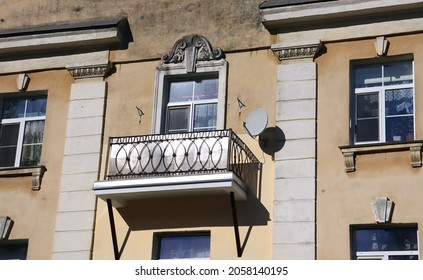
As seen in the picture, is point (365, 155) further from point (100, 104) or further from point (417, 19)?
point (100, 104)

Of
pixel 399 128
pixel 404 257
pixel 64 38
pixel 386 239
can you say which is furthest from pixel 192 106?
pixel 404 257

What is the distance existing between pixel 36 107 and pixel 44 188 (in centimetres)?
185

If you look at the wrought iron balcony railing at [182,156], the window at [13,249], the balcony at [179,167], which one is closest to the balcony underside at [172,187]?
the balcony at [179,167]

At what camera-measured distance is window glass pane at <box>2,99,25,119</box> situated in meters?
17.5

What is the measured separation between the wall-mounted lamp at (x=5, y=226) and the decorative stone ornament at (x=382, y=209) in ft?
21.4

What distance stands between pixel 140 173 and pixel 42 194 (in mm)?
2177

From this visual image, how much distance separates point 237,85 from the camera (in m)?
16.2

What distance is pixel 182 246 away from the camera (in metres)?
15.6

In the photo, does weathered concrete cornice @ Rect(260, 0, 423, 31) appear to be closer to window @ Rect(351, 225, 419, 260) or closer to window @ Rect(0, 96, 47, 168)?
window @ Rect(351, 225, 419, 260)

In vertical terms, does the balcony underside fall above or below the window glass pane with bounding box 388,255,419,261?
above

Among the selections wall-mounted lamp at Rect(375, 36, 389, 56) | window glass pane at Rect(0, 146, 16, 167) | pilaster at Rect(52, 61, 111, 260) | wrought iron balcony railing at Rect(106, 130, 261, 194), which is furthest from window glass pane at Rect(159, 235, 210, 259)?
wall-mounted lamp at Rect(375, 36, 389, 56)

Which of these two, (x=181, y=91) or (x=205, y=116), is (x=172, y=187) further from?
(x=181, y=91)

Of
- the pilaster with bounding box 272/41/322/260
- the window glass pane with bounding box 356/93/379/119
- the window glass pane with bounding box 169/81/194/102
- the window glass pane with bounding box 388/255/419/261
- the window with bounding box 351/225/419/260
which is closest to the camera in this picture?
the window glass pane with bounding box 388/255/419/261

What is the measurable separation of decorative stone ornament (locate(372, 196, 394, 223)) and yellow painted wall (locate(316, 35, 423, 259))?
8 cm
